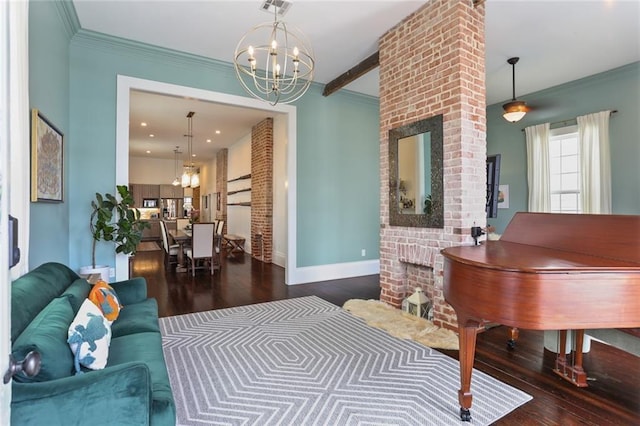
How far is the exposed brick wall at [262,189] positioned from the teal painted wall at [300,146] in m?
1.84

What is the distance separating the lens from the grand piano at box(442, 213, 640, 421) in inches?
54.0

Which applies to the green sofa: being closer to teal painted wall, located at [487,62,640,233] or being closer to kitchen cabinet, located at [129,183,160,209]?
teal painted wall, located at [487,62,640,233]

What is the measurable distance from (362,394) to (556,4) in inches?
163


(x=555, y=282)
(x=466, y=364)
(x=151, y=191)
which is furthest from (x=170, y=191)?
(x=555, y=282)

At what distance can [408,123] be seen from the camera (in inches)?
143

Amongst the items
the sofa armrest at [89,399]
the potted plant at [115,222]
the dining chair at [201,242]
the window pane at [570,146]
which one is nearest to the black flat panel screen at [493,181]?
the window pane at [570,146]

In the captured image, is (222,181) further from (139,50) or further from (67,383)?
(67,383)

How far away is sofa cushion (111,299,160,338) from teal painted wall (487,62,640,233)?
615cm

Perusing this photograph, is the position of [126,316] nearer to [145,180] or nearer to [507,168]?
[507,168]

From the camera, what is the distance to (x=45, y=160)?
2777 mm

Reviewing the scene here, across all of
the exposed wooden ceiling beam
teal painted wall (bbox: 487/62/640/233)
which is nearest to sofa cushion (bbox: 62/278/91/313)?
the exposed wooden ceiling beam

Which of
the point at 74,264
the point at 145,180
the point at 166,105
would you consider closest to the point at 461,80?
Answer: the point at 74,264

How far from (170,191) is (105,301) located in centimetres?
1133

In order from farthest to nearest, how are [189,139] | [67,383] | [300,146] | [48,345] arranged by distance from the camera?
[189,139], [300,146], [48,345], [67,383]
